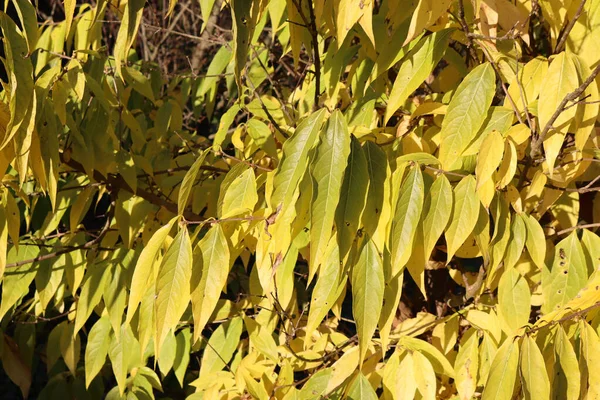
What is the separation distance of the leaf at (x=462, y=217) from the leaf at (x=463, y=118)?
0.05m

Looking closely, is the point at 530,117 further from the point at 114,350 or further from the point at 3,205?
the point at 114,350

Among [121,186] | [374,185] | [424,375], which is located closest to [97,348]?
[121,186]

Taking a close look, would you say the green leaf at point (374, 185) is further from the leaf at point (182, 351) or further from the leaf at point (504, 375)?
the leaf at point (182, 351)

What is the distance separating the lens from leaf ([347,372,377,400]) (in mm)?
1085

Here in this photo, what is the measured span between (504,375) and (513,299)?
0.21 m

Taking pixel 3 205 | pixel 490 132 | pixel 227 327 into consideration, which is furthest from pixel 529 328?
pixel 3 205

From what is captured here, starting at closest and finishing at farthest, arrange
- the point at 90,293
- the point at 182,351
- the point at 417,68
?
the point at 417,68, the point at 90,293, the point at 182,351

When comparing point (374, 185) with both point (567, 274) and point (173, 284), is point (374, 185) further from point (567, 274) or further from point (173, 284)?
point (567, 274)

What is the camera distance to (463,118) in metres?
1.01

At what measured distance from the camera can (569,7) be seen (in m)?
1.13

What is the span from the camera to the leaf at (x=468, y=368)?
1.20m

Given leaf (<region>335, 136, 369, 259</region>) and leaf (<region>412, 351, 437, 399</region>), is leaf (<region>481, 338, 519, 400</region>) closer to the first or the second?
leaf (<region>412, 351, 437, 399</region>)

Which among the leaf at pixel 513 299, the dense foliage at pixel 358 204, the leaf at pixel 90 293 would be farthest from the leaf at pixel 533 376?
the leaf at pixel 90 293

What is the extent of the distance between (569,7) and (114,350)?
1.17m
